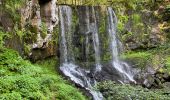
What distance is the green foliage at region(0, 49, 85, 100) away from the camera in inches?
426

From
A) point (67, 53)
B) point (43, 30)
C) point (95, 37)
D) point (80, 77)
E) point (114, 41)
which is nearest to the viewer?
point (80, 77)

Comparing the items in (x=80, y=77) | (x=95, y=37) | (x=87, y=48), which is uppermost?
(x=95, y=37)

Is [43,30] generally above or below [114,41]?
above

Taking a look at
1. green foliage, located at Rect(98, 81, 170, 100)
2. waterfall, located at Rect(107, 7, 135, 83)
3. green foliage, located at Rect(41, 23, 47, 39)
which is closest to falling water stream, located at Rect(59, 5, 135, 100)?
waterfall, located at Rect(107, 7, 135, 83)

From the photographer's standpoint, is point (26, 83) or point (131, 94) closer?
point (131, 94)

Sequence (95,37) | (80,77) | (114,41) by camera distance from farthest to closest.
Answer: (114,41) → (95,37) → (80,77)

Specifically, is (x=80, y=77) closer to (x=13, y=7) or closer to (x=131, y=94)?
(x=13, y=7)

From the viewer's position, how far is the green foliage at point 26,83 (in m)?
10.8

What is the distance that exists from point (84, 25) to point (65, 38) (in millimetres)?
1254

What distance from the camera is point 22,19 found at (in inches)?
557

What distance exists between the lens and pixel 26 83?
1135cm

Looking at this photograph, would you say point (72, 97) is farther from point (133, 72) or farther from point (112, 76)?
point (133, 72)

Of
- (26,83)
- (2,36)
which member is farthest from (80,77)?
(26,83)

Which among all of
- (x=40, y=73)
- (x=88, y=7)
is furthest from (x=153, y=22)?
(x=40, y=73)
